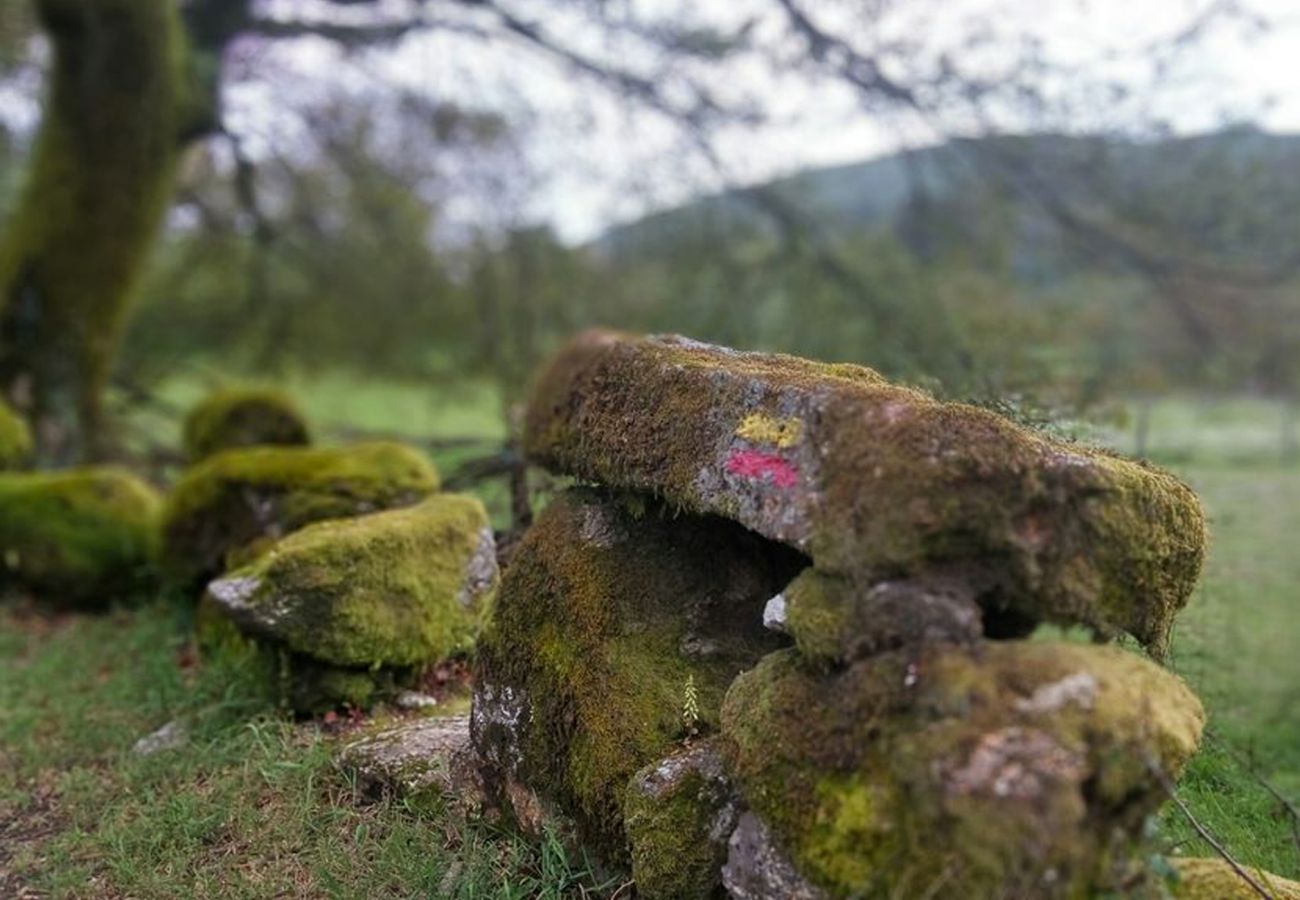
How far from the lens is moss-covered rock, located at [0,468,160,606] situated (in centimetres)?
701

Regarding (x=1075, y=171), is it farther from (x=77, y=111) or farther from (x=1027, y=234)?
(x=77, y=111)

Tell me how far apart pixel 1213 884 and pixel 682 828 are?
4.27 ft

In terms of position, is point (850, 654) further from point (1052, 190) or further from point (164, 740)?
point (1052, 190)

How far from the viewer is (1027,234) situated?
11.9 metres

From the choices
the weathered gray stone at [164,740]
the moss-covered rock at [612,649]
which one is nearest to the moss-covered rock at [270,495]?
the weathered gray stone at [164,740]

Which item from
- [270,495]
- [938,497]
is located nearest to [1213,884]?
[938,497]

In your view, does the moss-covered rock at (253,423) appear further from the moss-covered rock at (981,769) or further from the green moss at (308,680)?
the moss-covered rock at (981,769)

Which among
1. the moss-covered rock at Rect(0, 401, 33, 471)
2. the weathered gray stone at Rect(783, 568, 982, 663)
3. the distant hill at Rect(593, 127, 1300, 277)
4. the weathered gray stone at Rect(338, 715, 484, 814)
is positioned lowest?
the weathered gray stone at Rect(338, 715, 484, 814)

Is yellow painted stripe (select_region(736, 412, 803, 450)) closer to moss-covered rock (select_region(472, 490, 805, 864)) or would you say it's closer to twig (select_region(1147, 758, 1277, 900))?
moss-covered rock (select_region(472, 490, 805, 864))

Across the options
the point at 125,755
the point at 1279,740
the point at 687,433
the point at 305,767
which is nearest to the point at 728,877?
the point at 687,433

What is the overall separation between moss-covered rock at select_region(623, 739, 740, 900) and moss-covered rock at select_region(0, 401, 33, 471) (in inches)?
296

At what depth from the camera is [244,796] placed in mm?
3850

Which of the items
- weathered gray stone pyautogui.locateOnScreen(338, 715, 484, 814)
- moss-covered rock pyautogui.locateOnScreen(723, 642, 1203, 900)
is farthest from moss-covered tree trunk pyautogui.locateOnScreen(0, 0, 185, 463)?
moss-covered rock pyautogui.locateOnScreen(723, 642, 1203, 900)

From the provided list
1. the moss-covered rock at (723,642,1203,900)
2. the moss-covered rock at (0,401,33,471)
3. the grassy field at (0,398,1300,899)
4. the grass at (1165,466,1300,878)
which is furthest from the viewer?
the moss-covered rock at (0,401,33,471)
